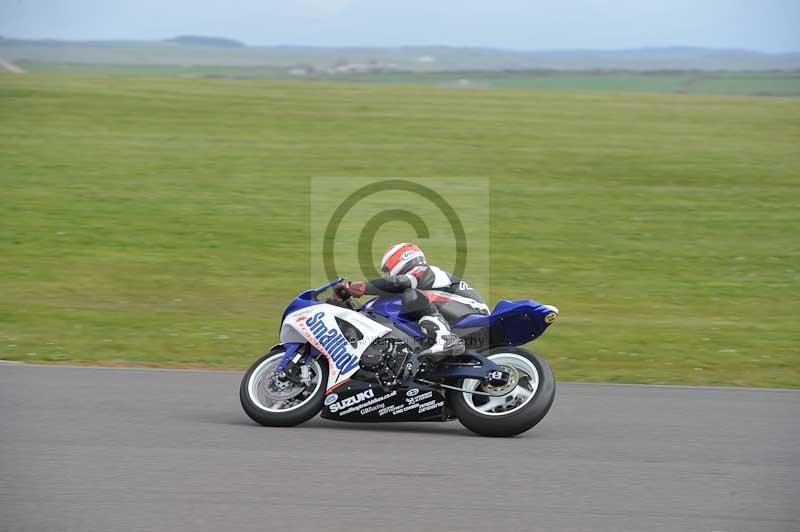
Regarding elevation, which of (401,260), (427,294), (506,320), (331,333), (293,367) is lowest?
(293,367)

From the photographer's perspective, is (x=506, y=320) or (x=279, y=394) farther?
(x=279, y=394)

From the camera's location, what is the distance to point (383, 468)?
7012 mm

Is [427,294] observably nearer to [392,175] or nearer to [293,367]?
[293,367]

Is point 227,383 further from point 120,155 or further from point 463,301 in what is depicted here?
point 120,155

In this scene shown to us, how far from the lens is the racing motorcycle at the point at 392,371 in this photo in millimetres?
8164

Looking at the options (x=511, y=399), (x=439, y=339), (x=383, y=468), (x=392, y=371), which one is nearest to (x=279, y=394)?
(x=392, y=371)

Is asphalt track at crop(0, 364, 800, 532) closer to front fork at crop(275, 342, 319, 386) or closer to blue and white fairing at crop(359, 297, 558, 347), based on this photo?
front fork at crop(275, 342, 319, 386)

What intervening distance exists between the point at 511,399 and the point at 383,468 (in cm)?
151

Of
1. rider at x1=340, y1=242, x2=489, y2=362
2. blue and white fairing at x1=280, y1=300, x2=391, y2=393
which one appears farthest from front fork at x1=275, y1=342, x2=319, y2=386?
rider at x1=340, y1=242, x2=489, y2=362

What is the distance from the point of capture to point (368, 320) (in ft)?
27.8

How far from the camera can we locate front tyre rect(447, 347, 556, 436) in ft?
26.1

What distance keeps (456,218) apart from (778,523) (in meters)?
16.1

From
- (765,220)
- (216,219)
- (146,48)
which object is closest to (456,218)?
(216,219)

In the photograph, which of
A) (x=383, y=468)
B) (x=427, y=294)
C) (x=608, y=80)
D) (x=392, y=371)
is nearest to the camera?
(x=383, y=468)
